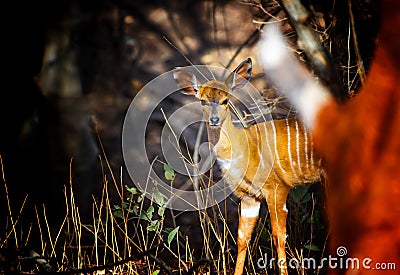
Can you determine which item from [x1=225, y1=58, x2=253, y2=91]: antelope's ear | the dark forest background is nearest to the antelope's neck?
[x1=225, y1=58, x2=253, y2=91]: antelope's ear

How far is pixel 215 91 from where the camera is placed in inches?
90.4

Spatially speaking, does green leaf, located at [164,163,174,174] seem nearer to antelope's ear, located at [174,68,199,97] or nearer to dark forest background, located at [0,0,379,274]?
dark forest background, located at [0,0,379,274]

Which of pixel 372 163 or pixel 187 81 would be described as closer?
pixel 372 163

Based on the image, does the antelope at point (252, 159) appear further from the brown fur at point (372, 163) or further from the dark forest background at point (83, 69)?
the dark forest background at point (83, 69)

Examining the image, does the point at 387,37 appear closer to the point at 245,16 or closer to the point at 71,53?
the point at 245,16

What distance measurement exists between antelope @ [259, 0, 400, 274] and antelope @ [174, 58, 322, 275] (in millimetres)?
275

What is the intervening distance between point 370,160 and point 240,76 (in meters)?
0.77

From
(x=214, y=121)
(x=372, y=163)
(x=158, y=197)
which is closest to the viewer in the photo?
(x=372, y=163)

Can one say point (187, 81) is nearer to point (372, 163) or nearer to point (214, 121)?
point (214, 121)

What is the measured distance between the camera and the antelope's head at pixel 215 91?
7.44 ft

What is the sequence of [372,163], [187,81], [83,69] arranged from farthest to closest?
[83,69] → [187,81] → [372,163]

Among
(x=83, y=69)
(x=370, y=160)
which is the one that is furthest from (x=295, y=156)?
(x=83, y=69)

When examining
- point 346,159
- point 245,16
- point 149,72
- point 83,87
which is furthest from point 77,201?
point 346,159

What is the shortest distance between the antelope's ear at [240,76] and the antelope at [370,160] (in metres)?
0.42
